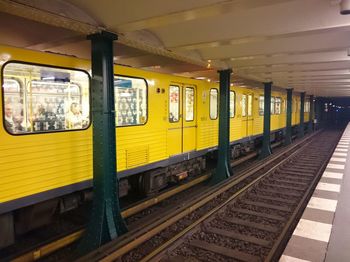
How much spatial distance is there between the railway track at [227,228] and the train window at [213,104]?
1990mm

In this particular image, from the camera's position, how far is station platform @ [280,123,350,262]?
3252 millimetres

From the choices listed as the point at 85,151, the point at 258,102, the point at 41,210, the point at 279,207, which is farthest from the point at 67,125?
the point at 258,102

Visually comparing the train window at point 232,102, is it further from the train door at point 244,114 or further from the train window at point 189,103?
the train window at point 189,103

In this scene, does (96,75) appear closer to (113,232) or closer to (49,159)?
(49,159)

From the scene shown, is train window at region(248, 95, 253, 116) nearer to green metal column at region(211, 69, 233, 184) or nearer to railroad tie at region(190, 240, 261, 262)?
green metal column at region(211, 69, 233, 184)

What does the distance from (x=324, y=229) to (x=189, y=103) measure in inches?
161

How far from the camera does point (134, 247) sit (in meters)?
3.86

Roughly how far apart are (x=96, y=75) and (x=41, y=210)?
2.00m

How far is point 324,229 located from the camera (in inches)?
153

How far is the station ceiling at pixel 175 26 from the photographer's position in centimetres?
292

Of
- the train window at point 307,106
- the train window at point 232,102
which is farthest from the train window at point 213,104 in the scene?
the train window at point 307,106

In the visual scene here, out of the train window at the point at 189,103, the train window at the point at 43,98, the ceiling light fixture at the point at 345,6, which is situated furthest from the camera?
the train window at the point at 189,103

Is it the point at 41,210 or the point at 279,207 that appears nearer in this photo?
the point at 41,210

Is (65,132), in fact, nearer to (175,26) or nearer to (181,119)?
(175,26)
